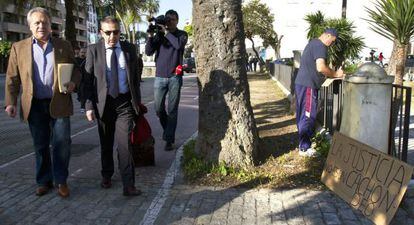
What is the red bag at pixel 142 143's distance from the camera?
5.19m

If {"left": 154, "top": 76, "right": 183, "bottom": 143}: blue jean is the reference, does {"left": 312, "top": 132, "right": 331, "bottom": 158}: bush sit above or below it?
below

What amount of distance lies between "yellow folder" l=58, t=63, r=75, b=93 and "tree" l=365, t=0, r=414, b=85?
5092mm

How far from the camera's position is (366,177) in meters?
4.37

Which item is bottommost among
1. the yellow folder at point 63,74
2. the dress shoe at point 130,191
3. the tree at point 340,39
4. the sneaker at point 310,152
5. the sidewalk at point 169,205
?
the sidewalk at point 169,205

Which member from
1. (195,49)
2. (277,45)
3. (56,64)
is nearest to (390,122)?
(195,49)

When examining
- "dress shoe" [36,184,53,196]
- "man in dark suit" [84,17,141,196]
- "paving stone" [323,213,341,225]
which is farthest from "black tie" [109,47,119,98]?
"paving stone" [323,213,341,225]

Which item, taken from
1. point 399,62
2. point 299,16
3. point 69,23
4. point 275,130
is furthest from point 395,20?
point 299,16

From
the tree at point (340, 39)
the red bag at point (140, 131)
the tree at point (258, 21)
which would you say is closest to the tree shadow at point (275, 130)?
the red bag at point (140, 131)

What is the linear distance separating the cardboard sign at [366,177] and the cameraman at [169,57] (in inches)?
95.3

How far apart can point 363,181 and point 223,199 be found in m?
1.34

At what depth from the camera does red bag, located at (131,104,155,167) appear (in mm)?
5191

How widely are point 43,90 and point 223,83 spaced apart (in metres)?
2.00

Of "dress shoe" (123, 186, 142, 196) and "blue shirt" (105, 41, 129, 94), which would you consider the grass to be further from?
"blue shirt" (105, 41, 129, 94)

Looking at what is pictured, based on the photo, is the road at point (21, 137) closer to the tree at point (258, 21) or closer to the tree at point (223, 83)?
the tree at point (223, 83)
